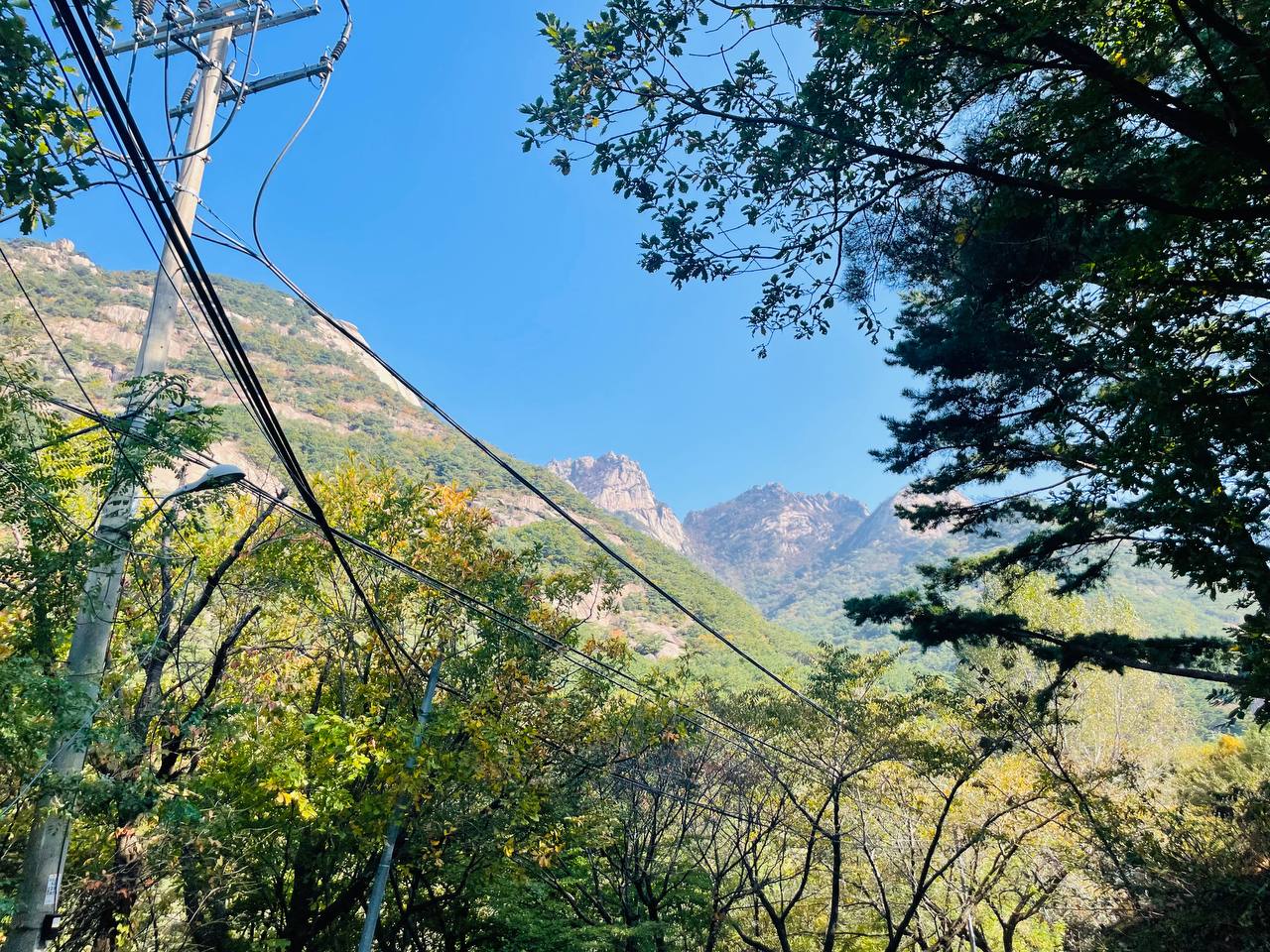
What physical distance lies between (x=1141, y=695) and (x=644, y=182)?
2691 cm

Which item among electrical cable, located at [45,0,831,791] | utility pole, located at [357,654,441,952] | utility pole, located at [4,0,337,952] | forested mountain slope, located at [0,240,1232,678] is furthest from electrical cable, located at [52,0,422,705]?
forested mountain slope, located at [0,240,1232,678]

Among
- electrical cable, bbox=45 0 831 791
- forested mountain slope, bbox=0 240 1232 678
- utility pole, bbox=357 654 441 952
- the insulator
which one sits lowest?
utility pole, bbox=357 654 441 952

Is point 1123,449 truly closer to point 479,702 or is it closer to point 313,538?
point 479,702

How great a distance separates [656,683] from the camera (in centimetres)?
1201

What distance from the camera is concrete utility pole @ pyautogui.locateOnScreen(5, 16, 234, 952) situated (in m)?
3.92

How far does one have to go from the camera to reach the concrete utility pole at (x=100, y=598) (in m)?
3.92

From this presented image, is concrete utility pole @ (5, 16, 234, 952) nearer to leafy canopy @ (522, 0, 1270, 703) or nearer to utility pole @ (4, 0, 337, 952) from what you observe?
utility pole @ (4, 0, 337, 952)

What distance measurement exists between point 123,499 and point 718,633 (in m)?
6.30

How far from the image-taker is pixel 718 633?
8.27 metres

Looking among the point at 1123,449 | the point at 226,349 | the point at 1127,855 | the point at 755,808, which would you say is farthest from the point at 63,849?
the point at 1127,855

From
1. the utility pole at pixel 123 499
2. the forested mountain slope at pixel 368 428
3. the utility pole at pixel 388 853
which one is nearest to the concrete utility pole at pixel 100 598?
the utility pole at pixel 123 499

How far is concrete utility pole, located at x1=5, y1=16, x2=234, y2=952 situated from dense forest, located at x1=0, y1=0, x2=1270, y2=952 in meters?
0.04

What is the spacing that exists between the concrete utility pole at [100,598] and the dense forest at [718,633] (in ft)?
0.13

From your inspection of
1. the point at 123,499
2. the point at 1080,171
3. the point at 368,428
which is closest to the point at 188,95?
the point at 123,499
